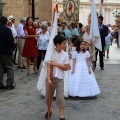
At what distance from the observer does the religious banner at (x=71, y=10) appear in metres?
14.7

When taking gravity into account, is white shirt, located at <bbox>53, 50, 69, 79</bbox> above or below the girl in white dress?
above

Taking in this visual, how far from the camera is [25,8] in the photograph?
19547 millimetres

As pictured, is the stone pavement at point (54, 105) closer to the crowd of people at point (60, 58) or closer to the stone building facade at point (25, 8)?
the crowd of people at point (60, 58)

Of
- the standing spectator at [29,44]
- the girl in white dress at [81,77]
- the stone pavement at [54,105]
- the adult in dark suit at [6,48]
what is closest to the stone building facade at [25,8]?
the standing spectator at [29,44]

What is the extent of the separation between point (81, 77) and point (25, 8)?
12.0m

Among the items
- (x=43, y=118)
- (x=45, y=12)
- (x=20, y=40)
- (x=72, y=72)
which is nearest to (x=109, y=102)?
(x=72, y=72)

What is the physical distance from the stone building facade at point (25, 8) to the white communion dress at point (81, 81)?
9725 mm

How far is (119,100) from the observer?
811cm

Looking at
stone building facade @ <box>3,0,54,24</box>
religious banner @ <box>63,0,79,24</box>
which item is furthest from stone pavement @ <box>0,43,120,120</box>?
stone building facade @ <box>3,0,54,24</box>

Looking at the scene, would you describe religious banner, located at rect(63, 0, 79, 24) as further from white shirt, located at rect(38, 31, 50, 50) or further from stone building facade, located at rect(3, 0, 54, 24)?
stone building facade, located at rect(3, 0, 54, 24)

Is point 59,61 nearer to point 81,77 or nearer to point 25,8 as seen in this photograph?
point 81,77

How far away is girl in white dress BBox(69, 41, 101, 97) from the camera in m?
8.17

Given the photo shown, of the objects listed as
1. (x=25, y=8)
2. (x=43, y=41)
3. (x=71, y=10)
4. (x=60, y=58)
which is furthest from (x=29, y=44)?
(x=25, y=8)

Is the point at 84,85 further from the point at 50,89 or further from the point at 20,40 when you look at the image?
the point at 20,40
